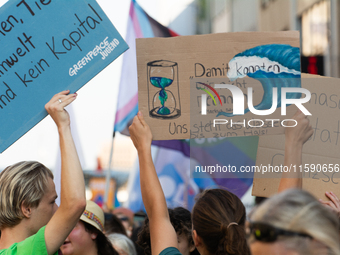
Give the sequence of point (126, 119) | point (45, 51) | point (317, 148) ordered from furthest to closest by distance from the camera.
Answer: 1. point (126, 119)
2. point (317, 148)
3. point (45, 51)

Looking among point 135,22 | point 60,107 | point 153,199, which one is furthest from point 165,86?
point 135,22

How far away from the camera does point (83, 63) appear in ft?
7.79

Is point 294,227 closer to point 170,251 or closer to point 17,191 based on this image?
point 170,251

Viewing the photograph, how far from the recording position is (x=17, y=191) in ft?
6.56

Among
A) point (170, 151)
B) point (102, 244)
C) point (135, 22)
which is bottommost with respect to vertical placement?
point (102, 244)

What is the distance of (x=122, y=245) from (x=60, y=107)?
1843 mm

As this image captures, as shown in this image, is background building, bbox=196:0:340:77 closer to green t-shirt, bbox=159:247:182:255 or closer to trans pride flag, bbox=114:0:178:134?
trans pride flag, bbox=114:0:178:134

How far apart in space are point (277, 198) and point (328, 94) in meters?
1.59

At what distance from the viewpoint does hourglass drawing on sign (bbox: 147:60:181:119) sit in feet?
7.99

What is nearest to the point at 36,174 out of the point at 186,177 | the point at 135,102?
the point at 135,102

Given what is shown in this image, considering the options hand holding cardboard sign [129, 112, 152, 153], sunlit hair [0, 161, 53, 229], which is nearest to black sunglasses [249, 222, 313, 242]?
hand holding cardboard sign [129, 112, 152, 153]

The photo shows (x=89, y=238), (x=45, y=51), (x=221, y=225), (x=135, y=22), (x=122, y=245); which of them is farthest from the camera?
(x=135, y=22)

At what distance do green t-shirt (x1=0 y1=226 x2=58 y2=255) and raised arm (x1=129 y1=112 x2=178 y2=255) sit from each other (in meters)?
0.48

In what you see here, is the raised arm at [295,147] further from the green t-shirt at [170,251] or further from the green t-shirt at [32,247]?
the green t-shirt at [32,247]
